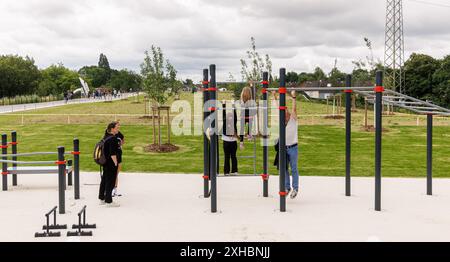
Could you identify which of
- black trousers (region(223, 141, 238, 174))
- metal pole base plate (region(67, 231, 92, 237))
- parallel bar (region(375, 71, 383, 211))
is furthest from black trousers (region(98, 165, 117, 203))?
parallel bar (region(375, 71, 383, 211))

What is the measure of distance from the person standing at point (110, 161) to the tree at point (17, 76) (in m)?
66.7

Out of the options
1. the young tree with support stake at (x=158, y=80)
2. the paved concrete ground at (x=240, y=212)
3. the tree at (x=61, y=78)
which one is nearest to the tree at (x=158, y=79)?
the young tree with support stake at (x=158, y=80)

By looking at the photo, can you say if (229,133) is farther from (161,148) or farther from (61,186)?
(161,148)

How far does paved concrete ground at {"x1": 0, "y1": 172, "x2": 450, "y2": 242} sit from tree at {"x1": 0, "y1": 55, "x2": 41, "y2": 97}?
6416 cm

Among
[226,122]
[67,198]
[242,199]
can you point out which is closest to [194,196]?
[242,199]

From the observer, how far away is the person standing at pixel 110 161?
802cm

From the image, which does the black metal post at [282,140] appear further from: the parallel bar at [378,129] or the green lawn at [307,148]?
the green lawn at [307,148]

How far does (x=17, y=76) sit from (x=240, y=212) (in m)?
70.9

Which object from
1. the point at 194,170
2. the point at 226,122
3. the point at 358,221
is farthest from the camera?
the point at 194,170

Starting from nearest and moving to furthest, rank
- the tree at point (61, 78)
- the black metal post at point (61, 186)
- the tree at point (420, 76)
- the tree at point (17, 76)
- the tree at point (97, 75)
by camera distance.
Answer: the black metal post at point (61, 186)
the tree at point (17, 76)
the tree at point (420, 76)
the tree at point (61, 78)
the tree at point (97, 75)

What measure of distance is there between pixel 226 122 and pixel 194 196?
1.56 meters

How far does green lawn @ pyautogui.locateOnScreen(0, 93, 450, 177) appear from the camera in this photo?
12922mm

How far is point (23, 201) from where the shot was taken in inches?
342
